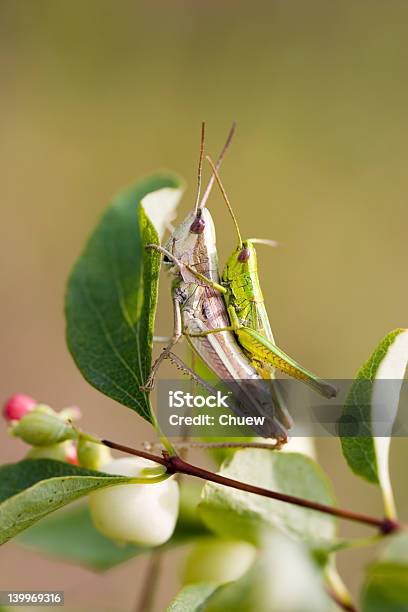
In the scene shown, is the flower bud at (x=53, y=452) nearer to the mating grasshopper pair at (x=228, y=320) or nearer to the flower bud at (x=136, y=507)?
the flower bud at (x=136, y=507)

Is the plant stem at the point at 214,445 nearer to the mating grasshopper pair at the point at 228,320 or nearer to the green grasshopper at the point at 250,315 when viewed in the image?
the mating grasshopper pair at the point at 228,320

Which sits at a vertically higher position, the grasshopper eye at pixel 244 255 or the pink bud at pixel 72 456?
the grasshopper eye at pixel 244 255

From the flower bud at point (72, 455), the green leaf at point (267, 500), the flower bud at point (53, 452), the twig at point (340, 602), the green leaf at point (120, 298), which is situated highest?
the green leaf at point (120, 298)

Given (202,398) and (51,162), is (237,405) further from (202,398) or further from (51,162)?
(51,162)

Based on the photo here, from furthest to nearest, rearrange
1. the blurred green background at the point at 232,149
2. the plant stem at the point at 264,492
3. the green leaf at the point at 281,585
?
the blurred green background at the point at 232,149 → the plant stem at the point at 264,492 → the green leaf at the point at 281,585

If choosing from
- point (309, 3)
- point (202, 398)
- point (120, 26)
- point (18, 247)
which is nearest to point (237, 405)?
point (202, 398)

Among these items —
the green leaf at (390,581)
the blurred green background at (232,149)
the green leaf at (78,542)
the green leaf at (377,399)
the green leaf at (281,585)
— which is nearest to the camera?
the green leaf at (281,585)

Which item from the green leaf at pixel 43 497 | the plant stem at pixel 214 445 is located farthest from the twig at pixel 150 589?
the green leaf at pixel 43 497

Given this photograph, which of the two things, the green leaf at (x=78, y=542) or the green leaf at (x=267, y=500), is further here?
the green leaf at (x=78, y=542)

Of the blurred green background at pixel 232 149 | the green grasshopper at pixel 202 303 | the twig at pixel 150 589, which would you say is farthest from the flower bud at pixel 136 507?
the blurred green background at pixel 232 149
